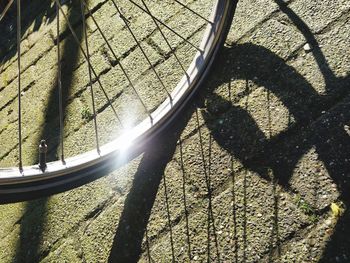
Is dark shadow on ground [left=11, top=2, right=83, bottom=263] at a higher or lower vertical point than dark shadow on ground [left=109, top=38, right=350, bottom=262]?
higher

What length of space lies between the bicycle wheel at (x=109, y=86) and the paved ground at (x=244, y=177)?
0.69 ft

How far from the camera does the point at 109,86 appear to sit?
227cm

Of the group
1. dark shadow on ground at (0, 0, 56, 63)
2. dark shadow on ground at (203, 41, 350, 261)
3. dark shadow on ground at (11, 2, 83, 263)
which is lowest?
dark shadow on ground at (203, 41, 350, 261)

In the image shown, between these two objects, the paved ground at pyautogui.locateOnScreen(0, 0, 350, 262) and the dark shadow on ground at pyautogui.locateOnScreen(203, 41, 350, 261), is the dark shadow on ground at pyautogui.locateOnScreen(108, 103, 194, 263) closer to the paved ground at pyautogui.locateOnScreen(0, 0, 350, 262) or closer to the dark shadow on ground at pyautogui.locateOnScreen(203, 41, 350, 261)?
the paved ground at pyautogui.locateOnScreen(0, 0, 350, 262)

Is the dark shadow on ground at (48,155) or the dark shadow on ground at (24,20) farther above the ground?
the dark shadow on ground at (24,20)

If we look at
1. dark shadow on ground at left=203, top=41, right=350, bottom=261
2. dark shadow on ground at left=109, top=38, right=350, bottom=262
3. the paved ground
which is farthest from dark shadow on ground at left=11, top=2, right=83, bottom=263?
dark shadow on ground at left=203, top=41, right=350, bottom=261

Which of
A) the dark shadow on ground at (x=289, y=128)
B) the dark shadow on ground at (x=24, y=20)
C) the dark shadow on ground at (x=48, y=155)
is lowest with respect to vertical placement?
the dark shadow on ground at (x=289, y=128)

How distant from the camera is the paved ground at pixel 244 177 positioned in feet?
4.58

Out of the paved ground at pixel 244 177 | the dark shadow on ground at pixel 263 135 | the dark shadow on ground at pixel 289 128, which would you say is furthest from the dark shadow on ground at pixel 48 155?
the dark shadow on ground at pixel 289 128

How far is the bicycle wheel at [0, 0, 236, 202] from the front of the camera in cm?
136

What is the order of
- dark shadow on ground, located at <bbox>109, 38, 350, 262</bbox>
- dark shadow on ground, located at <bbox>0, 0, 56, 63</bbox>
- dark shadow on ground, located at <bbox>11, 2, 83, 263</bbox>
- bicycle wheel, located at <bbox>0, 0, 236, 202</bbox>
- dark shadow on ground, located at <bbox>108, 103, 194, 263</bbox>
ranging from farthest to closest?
dark shadow on ground, located at <bbox>0, 0, 56, 63</bbox>, dark shadow on ground, located at <bbox>11, 2, 83, 263</bbox>, dark shadow on ground, located at <bbox>108, 103, 194, 263</bbox>, dark shadow on ground, located at <bbox>109, 38, 350, 262</bbox>, bicycle wheel, located at <bbox>0, 0, 236, 202</bbox>

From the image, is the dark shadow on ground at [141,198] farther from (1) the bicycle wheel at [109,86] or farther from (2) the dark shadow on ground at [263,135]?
(1) the bicycle wheel at [109,86]

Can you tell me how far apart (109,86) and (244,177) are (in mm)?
1051

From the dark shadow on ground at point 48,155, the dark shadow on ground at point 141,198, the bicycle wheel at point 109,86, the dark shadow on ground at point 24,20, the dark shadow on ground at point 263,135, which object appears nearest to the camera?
the bicycle wheel at point 109,86
